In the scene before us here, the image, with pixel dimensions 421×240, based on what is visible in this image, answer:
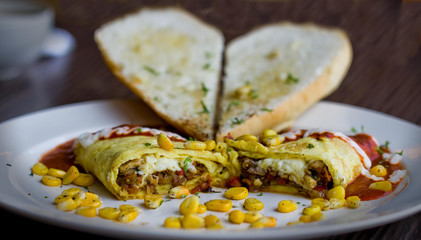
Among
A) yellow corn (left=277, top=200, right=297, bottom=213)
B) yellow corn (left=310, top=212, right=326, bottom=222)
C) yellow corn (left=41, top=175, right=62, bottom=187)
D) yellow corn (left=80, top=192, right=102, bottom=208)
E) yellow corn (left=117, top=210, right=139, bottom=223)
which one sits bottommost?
yellow corn (left=41, top=175, right=62, bottom=187)

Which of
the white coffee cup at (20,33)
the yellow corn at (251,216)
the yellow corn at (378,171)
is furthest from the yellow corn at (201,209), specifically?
the white coffee cup at (20,33)

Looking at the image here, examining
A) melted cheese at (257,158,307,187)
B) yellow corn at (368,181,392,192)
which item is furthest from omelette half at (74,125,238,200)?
yellow corn at (368,181,392,192)

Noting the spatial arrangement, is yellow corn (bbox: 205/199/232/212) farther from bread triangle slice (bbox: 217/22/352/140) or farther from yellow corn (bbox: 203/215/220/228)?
bread triangle slice (bbox: 217/22/352/140)

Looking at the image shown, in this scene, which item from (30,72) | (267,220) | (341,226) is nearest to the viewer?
(341,226)

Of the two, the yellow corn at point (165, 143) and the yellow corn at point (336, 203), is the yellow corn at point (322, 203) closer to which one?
the yellow corn at point (336, 203)

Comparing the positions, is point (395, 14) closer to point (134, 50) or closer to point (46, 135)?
point (134, 50)

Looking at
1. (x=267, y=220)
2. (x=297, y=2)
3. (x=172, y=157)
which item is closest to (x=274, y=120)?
(x=172, y=157)
